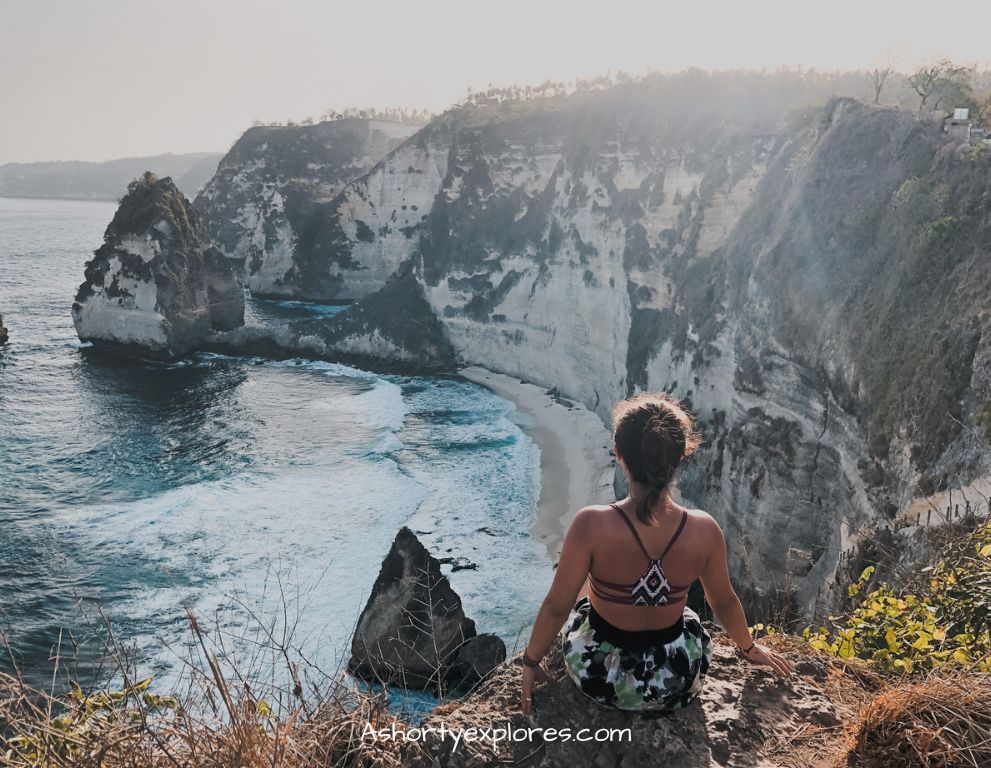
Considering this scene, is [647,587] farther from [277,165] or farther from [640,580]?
[277,165]

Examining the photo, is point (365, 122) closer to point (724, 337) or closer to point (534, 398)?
point (534, 398)

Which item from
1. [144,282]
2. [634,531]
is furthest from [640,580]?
[144,282]

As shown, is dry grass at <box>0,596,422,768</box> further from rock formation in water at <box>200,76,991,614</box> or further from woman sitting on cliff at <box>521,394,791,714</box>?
rock formation in water at <box>200,76,991,614</box>

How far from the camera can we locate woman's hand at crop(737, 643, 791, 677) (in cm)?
458

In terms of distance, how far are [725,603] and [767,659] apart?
28.5 inches

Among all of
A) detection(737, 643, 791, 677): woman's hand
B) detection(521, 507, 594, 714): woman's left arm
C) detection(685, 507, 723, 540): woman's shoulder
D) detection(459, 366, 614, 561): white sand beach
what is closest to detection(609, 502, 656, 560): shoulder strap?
detection(521, 507, 594, 714): woman's left arm

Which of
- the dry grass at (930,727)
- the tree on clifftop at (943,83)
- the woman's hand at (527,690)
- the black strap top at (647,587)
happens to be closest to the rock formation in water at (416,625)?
the woman's hand at (527,690)

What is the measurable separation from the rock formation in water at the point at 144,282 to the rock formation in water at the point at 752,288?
Result: 46.2 ft

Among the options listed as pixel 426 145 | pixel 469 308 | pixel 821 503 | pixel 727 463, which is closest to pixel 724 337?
pixel 727 463

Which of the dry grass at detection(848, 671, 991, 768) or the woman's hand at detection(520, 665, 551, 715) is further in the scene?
the woman's hand at detection(520, 665, 551, 715)

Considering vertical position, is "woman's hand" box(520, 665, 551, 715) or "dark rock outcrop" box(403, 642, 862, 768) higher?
"woman's hand" box(520, 665, 551, 715)

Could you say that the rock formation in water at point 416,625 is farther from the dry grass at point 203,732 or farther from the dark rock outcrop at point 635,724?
the dry grass at point 203,732

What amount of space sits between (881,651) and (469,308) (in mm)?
45957

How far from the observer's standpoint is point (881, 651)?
188 inches
